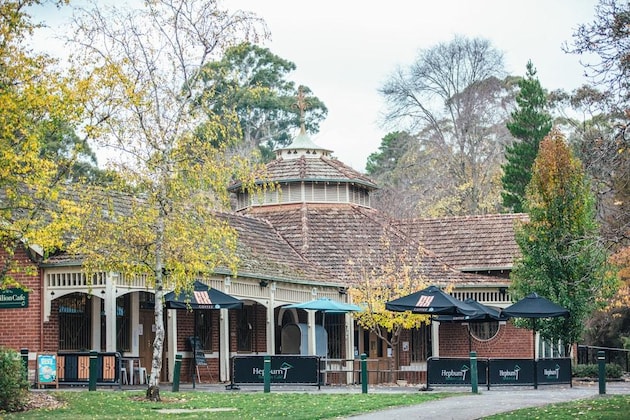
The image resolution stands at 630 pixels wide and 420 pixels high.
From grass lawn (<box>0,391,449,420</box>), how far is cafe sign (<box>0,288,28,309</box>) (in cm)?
463

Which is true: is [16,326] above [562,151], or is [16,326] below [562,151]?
below

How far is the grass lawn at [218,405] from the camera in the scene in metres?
20.6

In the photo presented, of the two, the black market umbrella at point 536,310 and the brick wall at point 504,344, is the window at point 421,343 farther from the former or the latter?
the black market umbrella at point 536,310

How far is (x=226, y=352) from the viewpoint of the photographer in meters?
33.5

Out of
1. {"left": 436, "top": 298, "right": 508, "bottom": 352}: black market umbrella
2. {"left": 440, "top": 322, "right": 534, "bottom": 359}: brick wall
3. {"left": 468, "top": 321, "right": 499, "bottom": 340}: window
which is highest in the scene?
{"left": 436, "top": 298, "right": 508, "bottom": 352}: black market umbrella

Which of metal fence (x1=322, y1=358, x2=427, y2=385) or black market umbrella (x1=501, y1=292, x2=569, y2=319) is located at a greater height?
black market umbrella (x1=501, y1=292, x2=569, y2=319)

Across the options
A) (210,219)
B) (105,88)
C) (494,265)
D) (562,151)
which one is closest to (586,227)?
(562,151)

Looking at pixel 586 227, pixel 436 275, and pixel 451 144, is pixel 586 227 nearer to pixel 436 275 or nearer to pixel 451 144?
pixel 436 275

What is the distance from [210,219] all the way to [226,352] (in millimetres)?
10027

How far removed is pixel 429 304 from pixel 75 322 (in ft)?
29.6

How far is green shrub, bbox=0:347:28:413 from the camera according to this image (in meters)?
21.2

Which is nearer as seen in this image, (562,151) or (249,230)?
(562,151)

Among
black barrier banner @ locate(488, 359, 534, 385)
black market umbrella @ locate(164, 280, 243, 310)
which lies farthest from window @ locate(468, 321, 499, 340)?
black market umbrella @ locate(164, 280, 243, 310)

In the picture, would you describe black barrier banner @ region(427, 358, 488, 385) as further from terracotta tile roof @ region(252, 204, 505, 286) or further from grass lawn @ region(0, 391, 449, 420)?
terracotta tile roof @ region(252, 204, 505, 286)
